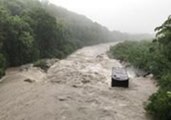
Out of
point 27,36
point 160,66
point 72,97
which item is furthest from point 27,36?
point 72,97

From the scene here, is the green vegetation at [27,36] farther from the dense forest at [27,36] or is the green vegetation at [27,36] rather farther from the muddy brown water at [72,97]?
the muddy brown water at [72,97]

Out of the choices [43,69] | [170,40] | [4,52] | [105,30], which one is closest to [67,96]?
[170,40]

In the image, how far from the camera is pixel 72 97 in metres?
23.0

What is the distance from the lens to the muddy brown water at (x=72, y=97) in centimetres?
1917

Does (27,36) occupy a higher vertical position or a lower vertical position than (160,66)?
higher

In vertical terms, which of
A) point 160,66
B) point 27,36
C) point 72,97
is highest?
point 27,36

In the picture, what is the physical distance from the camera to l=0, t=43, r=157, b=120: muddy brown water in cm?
1917

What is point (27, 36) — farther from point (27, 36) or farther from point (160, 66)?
point (160, 66)

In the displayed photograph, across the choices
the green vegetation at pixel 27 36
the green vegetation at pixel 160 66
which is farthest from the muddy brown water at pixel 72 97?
the green vegetation at pixel 27 36

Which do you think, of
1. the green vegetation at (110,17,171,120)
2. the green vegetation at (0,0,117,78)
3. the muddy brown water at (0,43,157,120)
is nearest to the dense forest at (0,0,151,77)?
the green vegetation at (0,0,117,78)

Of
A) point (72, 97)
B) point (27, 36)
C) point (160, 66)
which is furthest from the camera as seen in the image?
point (27, 36)

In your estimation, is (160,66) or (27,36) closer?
(160,66)

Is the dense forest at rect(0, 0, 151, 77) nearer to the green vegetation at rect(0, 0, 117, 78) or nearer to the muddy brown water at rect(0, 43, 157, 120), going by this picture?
the green vegetation at rect(0, 0, 117, 78)

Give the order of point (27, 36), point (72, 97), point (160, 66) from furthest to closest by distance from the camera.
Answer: point (27, 36) < point (160, 66) < point (72, 97)
